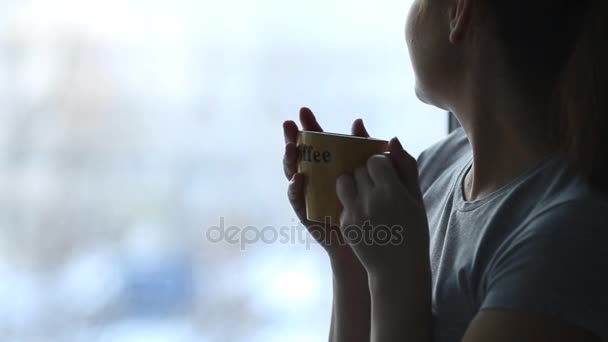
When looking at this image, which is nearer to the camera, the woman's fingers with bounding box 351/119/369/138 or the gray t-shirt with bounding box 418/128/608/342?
the gray t-shirt with bounding box 418/128/608/342

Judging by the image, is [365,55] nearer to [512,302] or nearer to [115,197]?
[115,197]

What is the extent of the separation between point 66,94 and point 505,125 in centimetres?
62

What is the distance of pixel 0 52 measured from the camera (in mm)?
966

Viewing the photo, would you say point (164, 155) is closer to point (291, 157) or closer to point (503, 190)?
point (291, 157)

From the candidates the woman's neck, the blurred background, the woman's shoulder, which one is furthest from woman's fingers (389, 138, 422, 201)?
the blurred background

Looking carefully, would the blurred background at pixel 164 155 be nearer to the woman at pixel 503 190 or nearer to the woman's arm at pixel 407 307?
the woman at pixel 503 190

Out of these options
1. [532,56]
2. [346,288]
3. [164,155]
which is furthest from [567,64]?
[164,155]

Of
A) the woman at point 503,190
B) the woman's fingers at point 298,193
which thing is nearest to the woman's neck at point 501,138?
the woman at point 503,190

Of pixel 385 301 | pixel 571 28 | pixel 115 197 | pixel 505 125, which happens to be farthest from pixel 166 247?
pixel 571 28

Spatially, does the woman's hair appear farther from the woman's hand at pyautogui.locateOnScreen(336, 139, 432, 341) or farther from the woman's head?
the woman's hand at pyautogui.locateOnScreen(336, 139, 432, 341)

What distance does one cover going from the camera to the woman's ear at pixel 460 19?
2.60 feet

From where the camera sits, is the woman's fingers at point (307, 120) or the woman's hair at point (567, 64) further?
the woman's fingers at point (307, 120)

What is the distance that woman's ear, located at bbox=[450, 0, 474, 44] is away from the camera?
31.2 inches

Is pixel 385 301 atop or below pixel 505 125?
below
